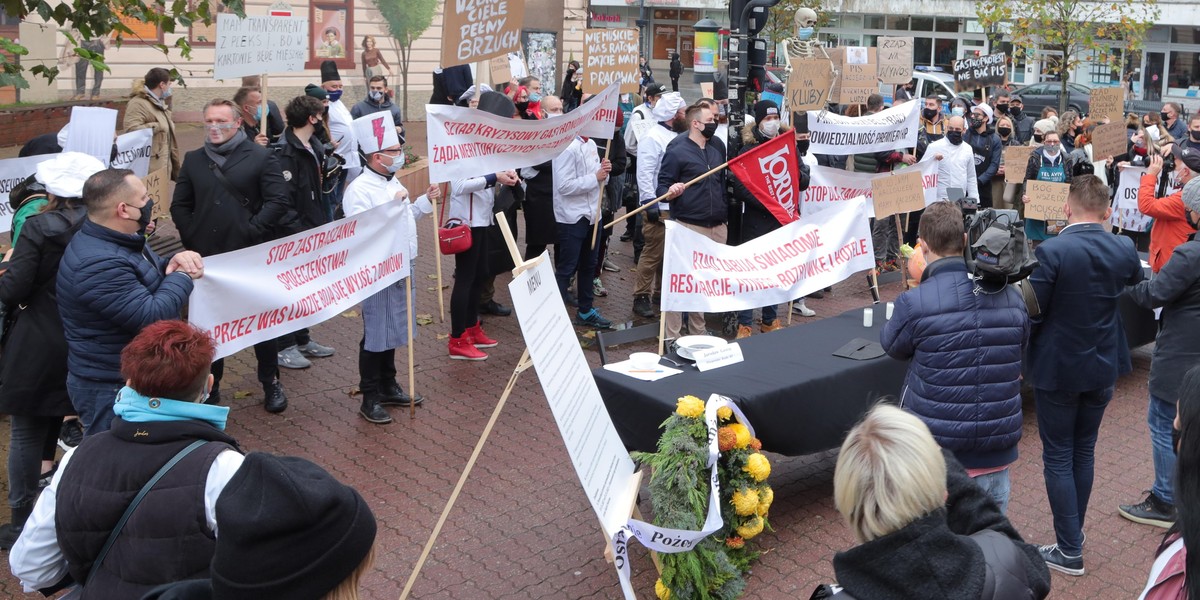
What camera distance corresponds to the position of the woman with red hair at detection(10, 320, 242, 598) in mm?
2955

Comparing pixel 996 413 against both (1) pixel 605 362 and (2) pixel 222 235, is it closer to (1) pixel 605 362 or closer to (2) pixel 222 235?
(1) pixel 605 362

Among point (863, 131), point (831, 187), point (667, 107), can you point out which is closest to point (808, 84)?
point (863, 131)

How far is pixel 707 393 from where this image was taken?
219 inches

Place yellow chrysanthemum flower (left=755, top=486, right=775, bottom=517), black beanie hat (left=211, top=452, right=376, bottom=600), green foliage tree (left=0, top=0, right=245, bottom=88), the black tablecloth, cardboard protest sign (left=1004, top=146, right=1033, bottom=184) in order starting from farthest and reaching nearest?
cardboard protest sign (left=1004, top=146, right=1033, bottom=184), green foliage tree (left=0, top=0, right=245, bottom=88), the black tablecloth, yellow chrysanthemum flower (left=755, top=486, right=775, bottom=517), black beanie hat (left=211, top=452, right=376, bottom=600)

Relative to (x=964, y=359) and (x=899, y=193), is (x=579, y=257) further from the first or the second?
(x=964, y=359)

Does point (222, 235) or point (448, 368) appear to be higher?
point (222, 235)

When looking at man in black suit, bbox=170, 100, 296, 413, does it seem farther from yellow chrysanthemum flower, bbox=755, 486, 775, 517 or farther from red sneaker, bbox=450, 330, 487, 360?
yellow chrysanthemum flower, bbox=755, 486, 775, 517

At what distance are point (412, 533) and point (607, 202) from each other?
613cm

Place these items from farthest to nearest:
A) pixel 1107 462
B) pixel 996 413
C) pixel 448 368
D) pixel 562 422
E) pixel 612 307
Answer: pixel 612 307, pixel 448 368, pixel 1107 462, pixel 996 413, pixel 562 422

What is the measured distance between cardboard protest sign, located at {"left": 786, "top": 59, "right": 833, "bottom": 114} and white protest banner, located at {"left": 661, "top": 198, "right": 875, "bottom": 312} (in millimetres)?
3648

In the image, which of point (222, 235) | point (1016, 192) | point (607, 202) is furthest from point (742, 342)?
point (1016, 192)

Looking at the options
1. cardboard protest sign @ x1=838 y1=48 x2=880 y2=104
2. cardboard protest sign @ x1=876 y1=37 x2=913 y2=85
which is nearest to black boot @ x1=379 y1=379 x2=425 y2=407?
cardboard protest sign @ x1=838 y1=48 x2=880 y2=104

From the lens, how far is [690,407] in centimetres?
506

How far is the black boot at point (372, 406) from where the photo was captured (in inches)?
291
